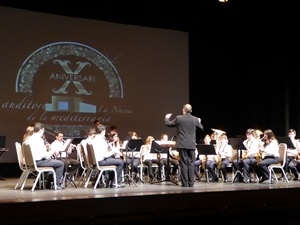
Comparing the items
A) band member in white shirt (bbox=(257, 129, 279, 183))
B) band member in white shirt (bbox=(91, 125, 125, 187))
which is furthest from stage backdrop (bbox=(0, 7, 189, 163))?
band member in white shirt (bbox=(257, 129, 279, 183))

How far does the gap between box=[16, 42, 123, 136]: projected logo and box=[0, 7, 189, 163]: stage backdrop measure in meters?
0.02

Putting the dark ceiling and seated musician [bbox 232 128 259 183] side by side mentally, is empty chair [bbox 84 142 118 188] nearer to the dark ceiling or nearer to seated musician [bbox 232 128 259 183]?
seated musician [bbox 232 128 259 183]

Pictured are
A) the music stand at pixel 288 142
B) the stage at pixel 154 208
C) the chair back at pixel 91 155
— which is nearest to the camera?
the stage at pixel 154 208

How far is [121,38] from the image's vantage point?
1258cm

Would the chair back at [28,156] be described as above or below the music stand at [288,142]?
below

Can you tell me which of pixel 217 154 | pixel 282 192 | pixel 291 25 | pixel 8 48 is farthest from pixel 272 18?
pixel 282 192

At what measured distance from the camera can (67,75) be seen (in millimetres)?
11836

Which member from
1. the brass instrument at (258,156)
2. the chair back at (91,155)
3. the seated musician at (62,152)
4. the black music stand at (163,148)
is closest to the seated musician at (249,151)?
the brass instrument at (258,156)

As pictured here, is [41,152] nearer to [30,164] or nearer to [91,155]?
[30,164]

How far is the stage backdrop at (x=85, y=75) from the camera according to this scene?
1124 cm

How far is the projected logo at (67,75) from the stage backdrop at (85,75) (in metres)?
0.02

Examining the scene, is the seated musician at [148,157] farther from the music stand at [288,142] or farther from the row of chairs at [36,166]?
the music stand at [288,142]

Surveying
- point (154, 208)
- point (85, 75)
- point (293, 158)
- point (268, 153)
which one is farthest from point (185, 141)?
point (85, 75)

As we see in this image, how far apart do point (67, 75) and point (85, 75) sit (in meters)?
0.46
